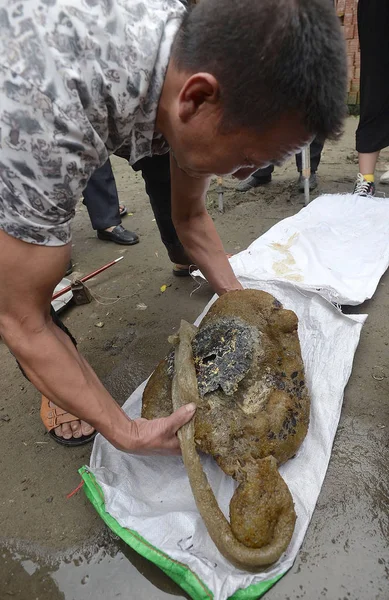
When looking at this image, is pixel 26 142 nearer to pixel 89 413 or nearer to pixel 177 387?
pixel 89 413

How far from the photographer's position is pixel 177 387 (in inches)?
62.1

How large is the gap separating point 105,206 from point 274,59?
258 centimetres

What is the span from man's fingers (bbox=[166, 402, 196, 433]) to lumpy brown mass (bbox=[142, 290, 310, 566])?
0.12 ft

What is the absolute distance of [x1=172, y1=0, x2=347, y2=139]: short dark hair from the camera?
83cm

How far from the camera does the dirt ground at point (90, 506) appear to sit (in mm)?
1297

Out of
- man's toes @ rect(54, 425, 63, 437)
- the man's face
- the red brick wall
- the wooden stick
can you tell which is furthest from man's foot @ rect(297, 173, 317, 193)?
man's toes @ rect(54, 425, 63, 437)

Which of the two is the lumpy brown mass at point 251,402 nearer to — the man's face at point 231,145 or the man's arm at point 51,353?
the man's arm at point 51,353

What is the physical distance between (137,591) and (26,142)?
1321mm

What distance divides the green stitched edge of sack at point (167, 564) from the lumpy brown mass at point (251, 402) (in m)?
0.13

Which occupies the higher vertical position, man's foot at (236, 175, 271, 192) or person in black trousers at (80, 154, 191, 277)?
person in black trousers at (80, 154, 191, 277)

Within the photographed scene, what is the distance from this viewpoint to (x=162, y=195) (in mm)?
2393

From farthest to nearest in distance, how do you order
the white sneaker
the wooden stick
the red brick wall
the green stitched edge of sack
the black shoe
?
1. the red brick wall
2. the white sneaker
3. the black shoe
4. the wooden stick
5. the green stitched edge of sack

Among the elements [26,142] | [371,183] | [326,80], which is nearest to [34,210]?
[26,142]

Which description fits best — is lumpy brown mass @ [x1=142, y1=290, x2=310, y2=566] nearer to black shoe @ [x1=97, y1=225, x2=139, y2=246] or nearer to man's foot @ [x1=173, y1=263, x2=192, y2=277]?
man's foot @ [x1=173, y1=263, x2=192, y2=277]
